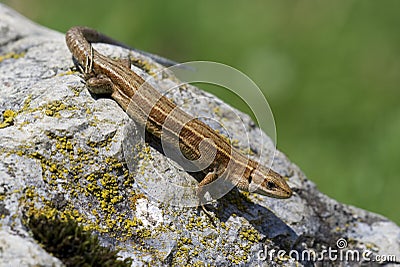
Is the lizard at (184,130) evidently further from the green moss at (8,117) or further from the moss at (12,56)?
the moss at (12,56)

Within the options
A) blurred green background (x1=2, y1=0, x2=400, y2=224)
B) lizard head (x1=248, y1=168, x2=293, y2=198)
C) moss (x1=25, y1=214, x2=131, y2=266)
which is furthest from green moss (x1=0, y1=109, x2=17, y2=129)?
blurred green background (x1=2, y1=0, x2=400, y2=224)

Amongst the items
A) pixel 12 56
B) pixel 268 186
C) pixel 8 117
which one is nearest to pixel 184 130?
pixel 268 186

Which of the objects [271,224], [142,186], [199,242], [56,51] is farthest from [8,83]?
[271,224]

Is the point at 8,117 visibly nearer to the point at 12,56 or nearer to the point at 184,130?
the point at 184,130

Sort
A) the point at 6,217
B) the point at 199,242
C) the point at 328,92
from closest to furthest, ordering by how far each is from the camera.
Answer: the point at 6,217
the point at 199,242
the point at 328,92

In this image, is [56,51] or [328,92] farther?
[328,92]

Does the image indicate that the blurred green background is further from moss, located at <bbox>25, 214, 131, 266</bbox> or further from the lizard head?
moss, located at <bbox>25, 214, 131, 266</bbox>

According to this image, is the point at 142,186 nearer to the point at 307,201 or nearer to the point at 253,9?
the point at 307,201
